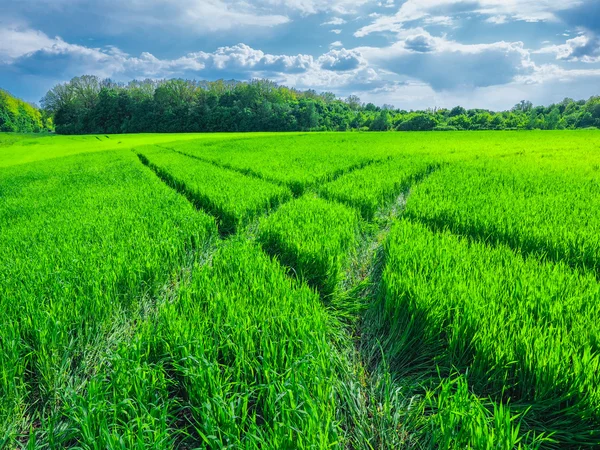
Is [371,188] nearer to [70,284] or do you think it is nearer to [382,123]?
[70,284]

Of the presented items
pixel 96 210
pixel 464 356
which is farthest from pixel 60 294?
pixel 96 210

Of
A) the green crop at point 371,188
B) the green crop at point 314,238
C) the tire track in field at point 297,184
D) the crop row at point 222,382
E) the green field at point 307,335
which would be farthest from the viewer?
the tire track in field at point 297,184

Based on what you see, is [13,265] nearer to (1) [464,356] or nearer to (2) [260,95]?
(1) [464,356]

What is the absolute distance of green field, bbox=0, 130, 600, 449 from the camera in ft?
5.12

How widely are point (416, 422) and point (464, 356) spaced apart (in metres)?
0.60

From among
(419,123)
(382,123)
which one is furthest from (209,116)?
(419,123)

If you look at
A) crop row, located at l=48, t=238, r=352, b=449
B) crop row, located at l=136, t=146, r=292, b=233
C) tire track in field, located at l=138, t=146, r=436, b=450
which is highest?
crop row, located at l=136, t=146, r=292, b=233

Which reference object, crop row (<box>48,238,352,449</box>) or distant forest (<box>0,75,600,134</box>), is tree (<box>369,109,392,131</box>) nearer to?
distant forest (<box>0,75,600,134</box>)

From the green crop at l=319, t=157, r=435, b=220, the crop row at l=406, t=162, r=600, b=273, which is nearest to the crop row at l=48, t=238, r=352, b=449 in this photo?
the crop row at l=406, t=162, r=600, b=273

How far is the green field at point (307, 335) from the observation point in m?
1.56

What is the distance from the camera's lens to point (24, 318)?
7.14 feet

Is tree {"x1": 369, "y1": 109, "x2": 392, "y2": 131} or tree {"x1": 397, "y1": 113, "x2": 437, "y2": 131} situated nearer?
tree {"x1": 397, "y1": 113, "x2": 437, "y2": 131}

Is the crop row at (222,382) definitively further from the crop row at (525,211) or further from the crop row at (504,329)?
the crop row at (525,211)

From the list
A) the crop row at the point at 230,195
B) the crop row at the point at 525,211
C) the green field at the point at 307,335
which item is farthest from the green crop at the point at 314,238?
the crop row at the point at 525,211
